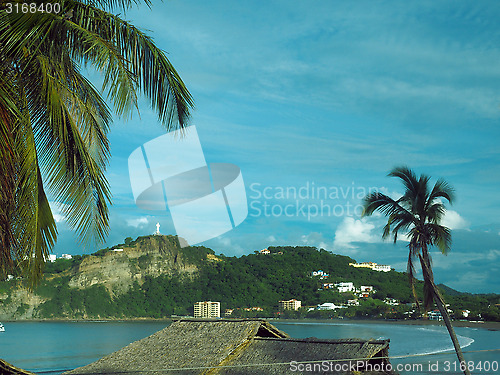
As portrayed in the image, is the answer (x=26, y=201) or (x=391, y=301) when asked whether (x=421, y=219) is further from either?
(x=391, y=301)

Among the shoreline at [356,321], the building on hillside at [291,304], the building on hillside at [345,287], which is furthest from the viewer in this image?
the building on hillside at [345,287]

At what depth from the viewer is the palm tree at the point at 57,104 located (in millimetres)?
4145

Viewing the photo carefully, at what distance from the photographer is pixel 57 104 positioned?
4.42m

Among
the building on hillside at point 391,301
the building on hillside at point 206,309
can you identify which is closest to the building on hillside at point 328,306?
the building on hillside at point 391,301

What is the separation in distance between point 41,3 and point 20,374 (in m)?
5.94

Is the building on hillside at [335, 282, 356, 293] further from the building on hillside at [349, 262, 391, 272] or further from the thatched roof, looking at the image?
the thatched roof

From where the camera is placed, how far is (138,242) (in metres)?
92.2

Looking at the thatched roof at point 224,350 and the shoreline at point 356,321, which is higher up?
the thatched roof at point 224,350

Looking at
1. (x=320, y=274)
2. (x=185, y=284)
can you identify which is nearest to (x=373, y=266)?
(x=320, y=274)

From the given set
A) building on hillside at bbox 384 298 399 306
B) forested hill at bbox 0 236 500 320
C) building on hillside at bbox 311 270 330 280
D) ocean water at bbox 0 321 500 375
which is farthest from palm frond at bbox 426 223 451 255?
building on hillside at bbox 311 270 330 280

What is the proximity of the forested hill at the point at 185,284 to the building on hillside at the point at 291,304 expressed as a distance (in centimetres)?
75

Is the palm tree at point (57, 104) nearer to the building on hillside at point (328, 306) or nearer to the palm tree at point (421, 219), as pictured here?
the palm tree at point (421, 219)

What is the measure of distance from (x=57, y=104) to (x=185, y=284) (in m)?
73.8

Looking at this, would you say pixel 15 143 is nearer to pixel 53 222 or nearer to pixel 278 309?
pixel 53 222
